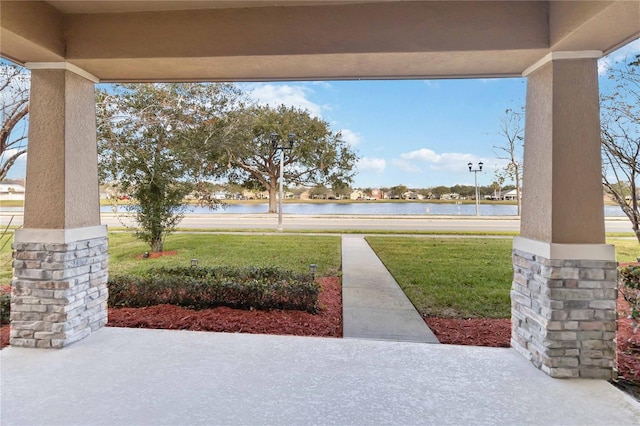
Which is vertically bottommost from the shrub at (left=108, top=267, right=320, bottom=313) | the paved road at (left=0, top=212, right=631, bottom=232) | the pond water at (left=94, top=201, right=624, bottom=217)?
the shrub at (left=108, top=267, right=320, bottom=313)

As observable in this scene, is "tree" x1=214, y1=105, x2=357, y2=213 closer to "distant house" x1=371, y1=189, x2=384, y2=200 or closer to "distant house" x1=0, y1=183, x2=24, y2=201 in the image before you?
"distant house" x1=371, y1=189, x2=384, y2=200

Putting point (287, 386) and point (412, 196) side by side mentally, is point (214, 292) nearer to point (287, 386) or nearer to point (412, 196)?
point (287, 386)

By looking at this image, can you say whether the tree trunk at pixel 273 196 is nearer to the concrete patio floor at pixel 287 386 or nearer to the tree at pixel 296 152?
the tree at pixel 296 152

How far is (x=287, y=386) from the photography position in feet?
7.72

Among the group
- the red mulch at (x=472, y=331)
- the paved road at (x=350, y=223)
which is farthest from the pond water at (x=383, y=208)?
the red mulch at (x=472, y=331)

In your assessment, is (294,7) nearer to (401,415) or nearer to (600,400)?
(401,415)

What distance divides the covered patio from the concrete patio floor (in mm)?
301

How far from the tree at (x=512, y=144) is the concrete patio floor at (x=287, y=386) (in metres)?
3.29

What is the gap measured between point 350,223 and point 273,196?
12.3 ft

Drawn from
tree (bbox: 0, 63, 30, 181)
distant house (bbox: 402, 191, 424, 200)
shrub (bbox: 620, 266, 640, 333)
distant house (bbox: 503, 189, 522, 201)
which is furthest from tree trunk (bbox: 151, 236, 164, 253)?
shrub (bbox: 620, 266, 640, 333)

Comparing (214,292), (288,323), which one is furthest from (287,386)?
(214,292)

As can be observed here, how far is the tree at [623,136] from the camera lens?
3.63 meters

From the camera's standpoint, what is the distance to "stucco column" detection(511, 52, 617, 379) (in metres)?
2.52

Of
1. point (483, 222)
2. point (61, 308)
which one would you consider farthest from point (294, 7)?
point (483, 222)
